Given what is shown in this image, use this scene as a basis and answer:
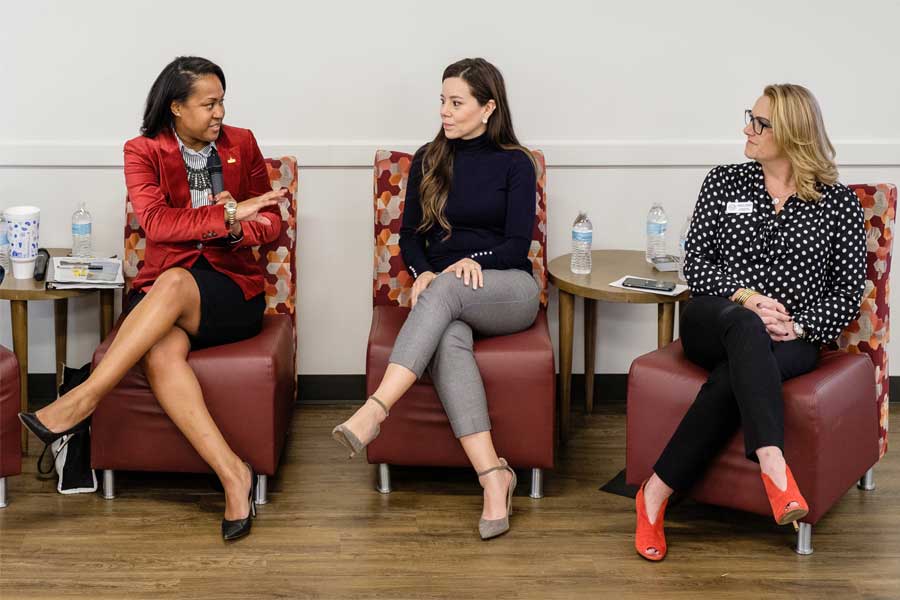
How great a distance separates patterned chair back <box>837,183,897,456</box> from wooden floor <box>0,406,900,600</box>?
0.48 metres

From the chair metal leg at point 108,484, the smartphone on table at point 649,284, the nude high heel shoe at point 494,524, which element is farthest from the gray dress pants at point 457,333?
the chair metal leg at point 108,484

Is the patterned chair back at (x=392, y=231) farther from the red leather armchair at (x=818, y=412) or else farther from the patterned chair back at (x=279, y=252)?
the red leather armchair at (x=818, y=412)

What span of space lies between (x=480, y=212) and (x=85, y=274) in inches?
49.8

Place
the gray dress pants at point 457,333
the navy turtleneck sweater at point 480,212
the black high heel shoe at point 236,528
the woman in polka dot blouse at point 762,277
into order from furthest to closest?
the navy turtleneck sweater at point 480,212 < the gray dress pants at point 457,333 < the black high heel shoe at point 236,528 < the woman in polka dot blouse at point 762,277

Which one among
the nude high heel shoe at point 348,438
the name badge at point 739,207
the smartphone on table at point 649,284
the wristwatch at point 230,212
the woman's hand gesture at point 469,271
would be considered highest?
the name badge at point 739,207

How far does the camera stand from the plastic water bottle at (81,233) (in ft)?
12.8

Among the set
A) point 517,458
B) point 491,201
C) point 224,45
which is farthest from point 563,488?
point 224,45

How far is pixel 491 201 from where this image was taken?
3.65 m

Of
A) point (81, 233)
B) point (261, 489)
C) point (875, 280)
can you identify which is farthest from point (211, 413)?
point (875, 280)

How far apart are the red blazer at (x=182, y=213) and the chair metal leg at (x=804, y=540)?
5.83 feet

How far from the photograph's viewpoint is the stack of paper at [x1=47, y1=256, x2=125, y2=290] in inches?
139

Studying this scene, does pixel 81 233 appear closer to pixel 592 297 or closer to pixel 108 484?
pixel 108 484

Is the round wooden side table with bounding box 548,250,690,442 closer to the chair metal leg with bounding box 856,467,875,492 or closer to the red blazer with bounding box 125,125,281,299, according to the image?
the chair metal leg with bounding box 856,467,875,492

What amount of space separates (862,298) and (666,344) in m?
0.64
